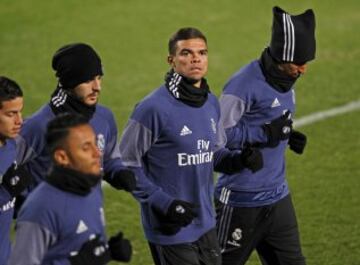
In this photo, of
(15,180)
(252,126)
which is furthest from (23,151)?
(252,126)

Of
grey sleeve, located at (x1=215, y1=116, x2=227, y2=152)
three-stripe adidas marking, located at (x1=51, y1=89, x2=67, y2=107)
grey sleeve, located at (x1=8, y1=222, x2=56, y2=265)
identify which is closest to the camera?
grey sleeve, located at (x1=8, y1=222, x2=56, y2=265)

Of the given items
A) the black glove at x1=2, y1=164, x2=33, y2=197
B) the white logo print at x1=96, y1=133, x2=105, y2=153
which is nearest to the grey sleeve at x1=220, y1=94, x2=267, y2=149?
the white logo print at x1=96, y1=133, x2=105, y2=153

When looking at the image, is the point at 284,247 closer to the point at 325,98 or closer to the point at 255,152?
the point at 255,152

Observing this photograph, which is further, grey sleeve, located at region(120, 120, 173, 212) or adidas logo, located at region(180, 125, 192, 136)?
adidas logo, located at region(180, 125, 192, 136)

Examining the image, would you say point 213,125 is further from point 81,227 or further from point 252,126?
point 81,227

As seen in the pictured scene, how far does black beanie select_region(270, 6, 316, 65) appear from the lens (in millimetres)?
7697

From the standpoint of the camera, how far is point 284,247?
25.7ft

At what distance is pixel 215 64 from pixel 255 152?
344 inches

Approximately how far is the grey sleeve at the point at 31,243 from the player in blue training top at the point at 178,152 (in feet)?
4.86

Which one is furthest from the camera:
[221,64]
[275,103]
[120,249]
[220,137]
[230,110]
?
[221,64]

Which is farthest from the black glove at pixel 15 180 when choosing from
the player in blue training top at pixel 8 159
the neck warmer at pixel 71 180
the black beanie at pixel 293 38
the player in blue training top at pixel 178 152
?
the black beanie at pixel 293 38

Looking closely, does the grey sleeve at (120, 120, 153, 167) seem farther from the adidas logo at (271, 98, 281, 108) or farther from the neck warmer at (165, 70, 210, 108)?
the adidas logo at (271, 98, 281, 108)

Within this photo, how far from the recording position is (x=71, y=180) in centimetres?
550

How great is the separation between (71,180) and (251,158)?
2011mm
